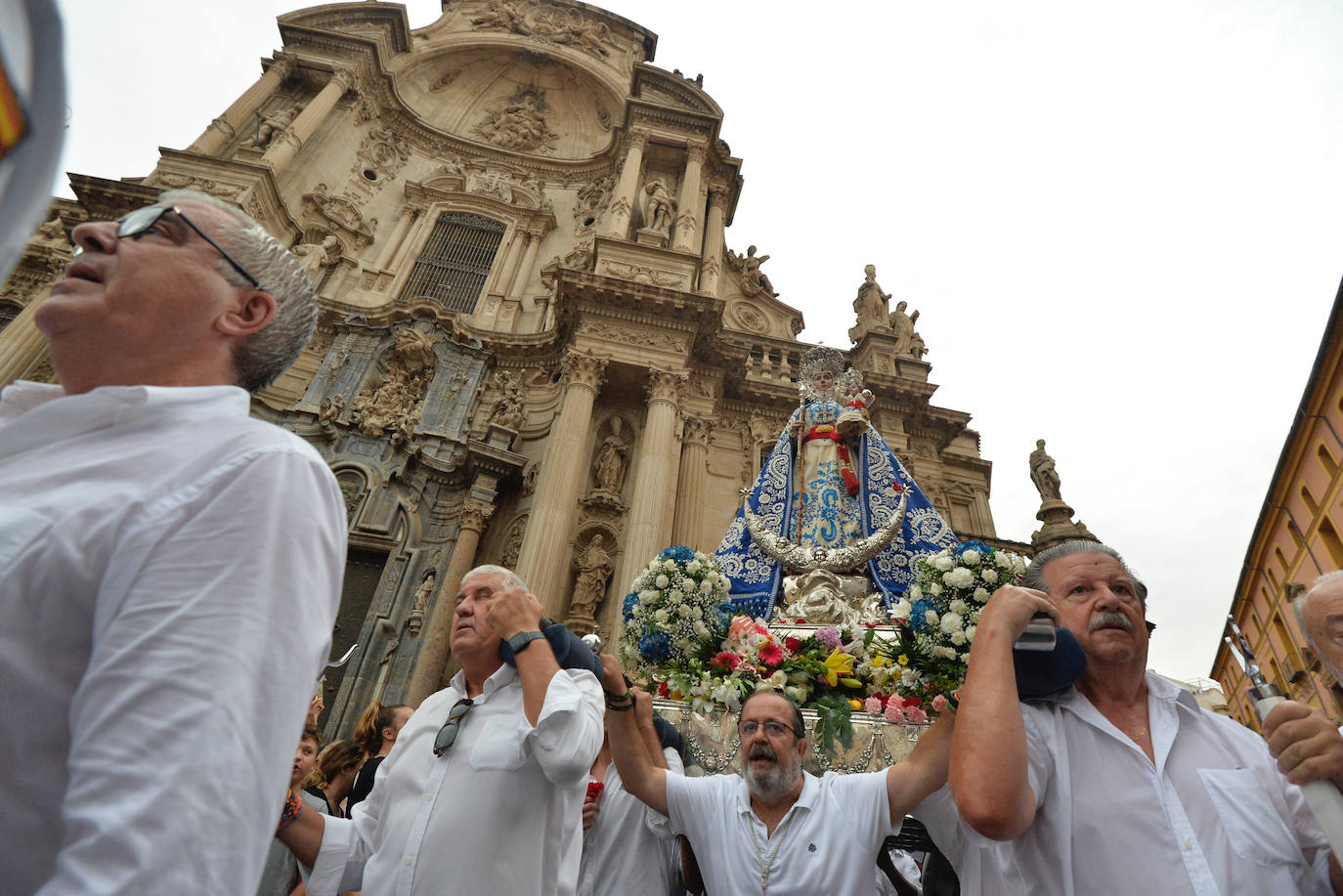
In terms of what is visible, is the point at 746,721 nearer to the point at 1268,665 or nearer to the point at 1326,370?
the point at 1326,370

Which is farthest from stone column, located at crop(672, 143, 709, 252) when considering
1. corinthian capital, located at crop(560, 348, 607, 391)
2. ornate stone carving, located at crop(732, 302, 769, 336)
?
corinthian capital, located at crop(560, 348, 607, 391)

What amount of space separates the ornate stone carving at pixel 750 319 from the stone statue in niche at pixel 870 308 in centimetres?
221

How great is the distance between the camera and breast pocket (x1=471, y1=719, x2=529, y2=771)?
2.29 metres

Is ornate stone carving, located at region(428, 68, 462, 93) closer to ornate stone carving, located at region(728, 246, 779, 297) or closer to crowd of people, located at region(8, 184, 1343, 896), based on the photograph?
ornate stone carving, located at region(728, 246, 779, 297)

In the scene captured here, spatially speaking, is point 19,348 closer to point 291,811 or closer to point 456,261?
point 456,261

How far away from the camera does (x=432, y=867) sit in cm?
214

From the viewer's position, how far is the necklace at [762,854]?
2.71m

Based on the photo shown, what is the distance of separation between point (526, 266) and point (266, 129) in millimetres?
6587

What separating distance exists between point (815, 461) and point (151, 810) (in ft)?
19.3

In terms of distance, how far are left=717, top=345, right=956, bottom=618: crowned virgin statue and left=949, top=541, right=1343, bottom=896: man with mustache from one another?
2.96 meters

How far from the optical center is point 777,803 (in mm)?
3000

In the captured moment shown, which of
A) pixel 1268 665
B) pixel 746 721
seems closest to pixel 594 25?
pixel 746 721

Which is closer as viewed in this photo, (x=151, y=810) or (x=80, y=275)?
(x=151, y=810)

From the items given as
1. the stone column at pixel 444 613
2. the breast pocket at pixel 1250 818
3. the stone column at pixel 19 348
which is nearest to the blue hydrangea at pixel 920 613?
the breast pocket at pixel 1250 818
